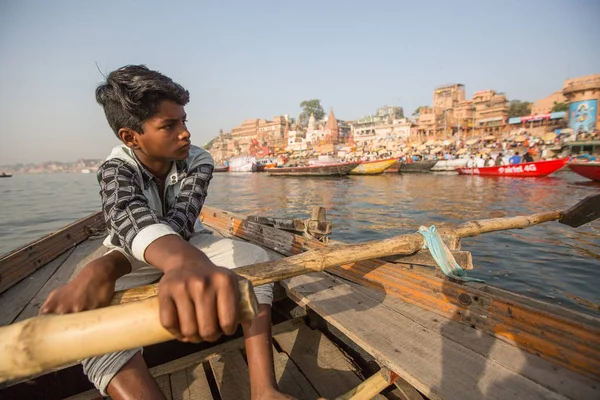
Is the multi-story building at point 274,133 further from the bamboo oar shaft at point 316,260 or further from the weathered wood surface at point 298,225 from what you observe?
the bamboo oar shaft at point 316,260

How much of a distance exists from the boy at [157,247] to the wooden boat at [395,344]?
0.54 m

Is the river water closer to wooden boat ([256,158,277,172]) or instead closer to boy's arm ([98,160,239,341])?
boy's arm ([98,160,239,341])

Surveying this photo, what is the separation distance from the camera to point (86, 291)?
1097 mm

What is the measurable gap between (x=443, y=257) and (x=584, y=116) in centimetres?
5191

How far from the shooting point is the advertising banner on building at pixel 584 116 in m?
37.4

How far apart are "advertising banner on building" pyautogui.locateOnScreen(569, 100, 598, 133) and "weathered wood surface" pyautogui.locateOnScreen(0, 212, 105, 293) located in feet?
169

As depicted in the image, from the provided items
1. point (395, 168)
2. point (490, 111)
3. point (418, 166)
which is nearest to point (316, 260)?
point (395, 168)

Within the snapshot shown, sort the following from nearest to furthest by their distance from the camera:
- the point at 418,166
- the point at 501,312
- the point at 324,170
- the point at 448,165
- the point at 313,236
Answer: the point at 501,312
the point at 313,236
the point at 324,170
the point at 448,165
the point at 418,166

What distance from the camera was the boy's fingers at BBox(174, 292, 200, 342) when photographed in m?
0.64

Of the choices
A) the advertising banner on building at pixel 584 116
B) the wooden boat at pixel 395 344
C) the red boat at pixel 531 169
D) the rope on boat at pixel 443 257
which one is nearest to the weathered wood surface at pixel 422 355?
the wooden boat at pixel 395 344

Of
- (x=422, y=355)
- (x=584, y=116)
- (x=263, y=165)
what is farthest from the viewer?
(x=263, y=165)

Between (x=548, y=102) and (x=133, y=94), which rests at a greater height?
(x=548, y=102)

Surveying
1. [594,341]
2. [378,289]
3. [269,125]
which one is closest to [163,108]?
[378,289]

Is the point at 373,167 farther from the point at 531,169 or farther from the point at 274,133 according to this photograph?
the point at 274,133
